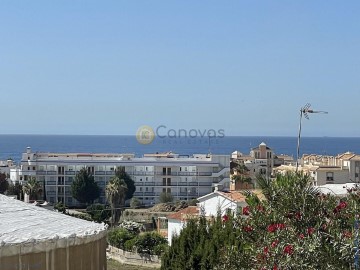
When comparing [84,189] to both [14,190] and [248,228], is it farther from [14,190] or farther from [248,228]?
[248,228]

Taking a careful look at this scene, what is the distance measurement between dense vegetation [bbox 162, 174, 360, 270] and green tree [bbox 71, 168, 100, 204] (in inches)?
2282

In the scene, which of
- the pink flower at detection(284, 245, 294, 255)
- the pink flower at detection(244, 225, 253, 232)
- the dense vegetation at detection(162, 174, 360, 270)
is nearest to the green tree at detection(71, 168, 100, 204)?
the dense vegetation at detection(162, 174, 360, 270)

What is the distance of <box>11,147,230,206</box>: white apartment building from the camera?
75.2 meters

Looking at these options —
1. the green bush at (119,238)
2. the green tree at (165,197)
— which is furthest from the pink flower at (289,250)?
the green tree at (165,197)

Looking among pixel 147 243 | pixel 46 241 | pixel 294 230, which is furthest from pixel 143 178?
pixel 294 230

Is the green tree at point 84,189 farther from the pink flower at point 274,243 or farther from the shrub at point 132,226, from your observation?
the pink flower at point 274,243

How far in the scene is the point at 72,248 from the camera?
10.8 m

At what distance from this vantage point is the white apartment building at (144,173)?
7519 centimetres

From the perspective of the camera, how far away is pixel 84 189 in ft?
225

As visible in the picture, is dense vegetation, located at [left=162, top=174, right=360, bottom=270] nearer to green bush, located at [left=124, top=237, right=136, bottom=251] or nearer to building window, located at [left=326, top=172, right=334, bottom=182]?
green bush, located at [left=124, top=237, right=136, bottom=251]

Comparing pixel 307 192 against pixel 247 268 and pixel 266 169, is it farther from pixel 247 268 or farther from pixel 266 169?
pixel 266 169

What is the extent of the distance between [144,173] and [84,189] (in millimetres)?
10056

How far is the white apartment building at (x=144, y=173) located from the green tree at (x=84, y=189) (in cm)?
512

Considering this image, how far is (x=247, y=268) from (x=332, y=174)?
2255 inches
